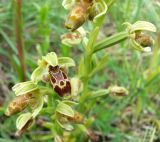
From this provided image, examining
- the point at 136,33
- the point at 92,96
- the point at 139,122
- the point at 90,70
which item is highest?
the point at 136,33

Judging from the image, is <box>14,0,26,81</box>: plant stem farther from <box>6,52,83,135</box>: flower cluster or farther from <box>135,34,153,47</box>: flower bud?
<box>135,34,153,47</box>: flower bud

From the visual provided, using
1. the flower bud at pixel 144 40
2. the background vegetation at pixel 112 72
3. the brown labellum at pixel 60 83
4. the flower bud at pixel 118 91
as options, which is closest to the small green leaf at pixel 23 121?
the brown labellum at pixel 60 83

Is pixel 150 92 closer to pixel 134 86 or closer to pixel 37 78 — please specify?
pixel 134 86

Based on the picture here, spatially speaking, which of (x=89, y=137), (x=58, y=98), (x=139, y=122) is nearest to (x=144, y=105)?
(x=139, y=122)

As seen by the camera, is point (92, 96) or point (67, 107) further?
point (92, 96)

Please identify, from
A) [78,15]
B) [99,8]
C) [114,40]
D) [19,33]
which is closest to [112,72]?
[19,33]

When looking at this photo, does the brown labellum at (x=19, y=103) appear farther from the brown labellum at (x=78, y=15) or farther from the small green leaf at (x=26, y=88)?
the brown labellum at (x=78, y=15)
